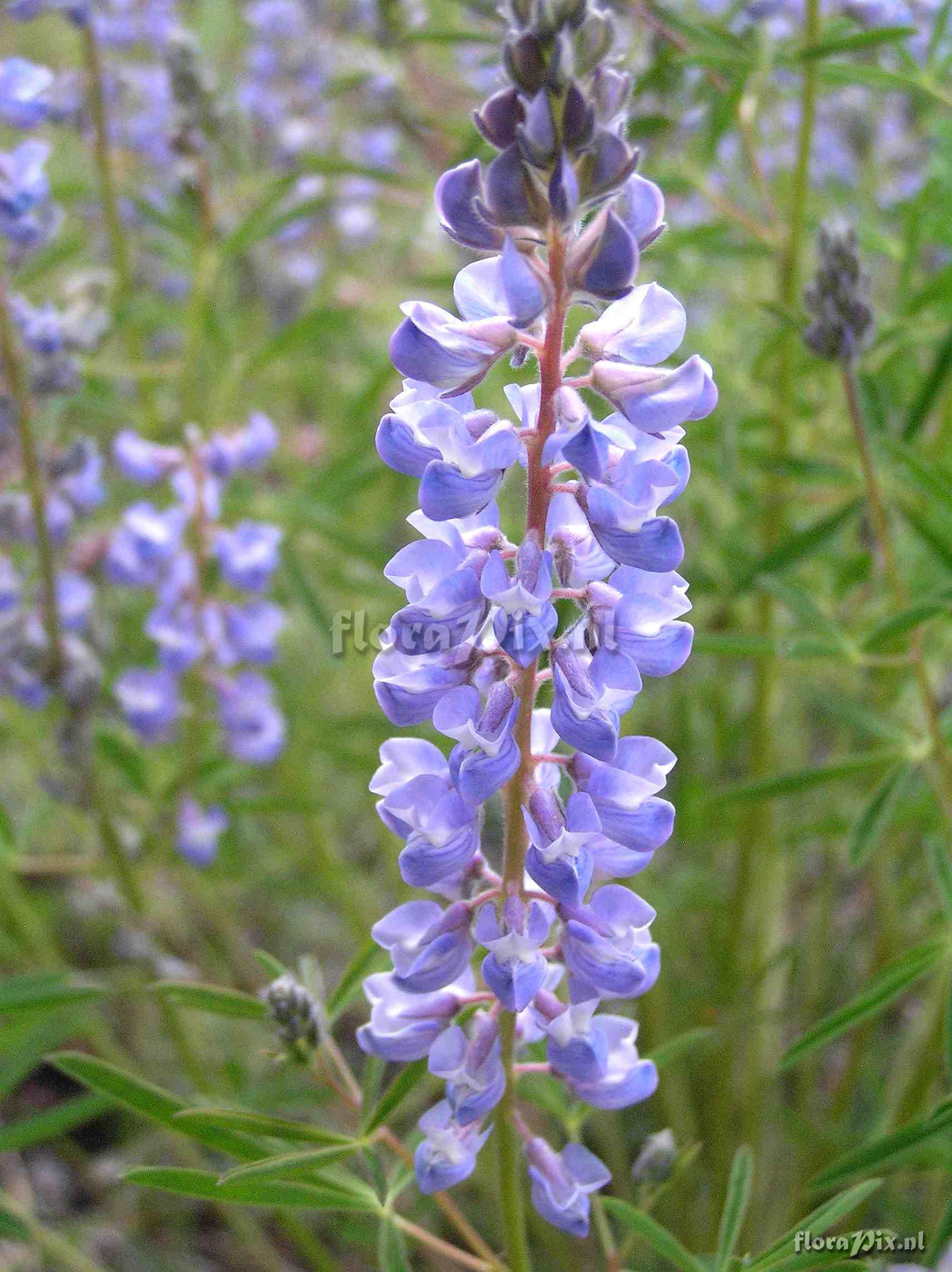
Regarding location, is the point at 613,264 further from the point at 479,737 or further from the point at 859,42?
the point at 859,42

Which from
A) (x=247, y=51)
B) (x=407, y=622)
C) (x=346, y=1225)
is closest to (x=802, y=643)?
(x=407, y=622)

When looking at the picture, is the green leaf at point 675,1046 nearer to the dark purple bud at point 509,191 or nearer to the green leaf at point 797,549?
the green leaf at point 797,549

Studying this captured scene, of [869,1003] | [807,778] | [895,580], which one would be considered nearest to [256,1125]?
[869,1003]

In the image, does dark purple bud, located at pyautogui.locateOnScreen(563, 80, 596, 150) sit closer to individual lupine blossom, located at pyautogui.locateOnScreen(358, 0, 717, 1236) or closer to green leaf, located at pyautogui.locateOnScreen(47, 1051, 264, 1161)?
individual lupine blossom, located at pyautogui.locateOnScreen(358, 0, 717, 1236)

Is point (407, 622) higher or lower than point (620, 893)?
higher

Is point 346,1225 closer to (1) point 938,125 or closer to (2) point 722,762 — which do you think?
(2) point 722,762

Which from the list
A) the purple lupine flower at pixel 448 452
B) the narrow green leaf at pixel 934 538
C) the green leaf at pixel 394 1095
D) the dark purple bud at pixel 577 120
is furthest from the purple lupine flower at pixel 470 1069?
the narrow green leaf at pixel 934 538
